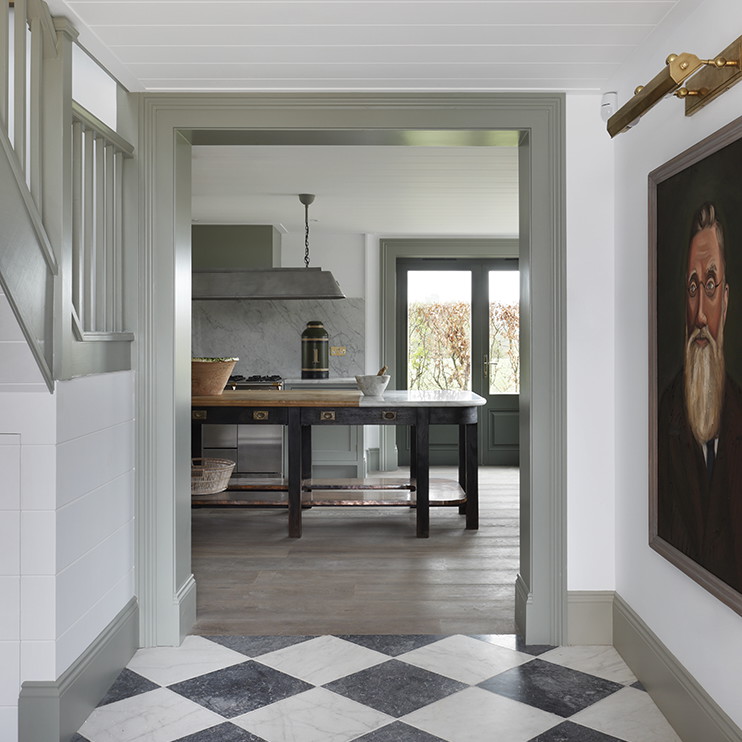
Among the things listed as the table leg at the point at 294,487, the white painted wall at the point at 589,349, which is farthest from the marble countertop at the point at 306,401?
the white painted wall at the point at 589,349

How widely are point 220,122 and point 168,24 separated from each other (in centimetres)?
67

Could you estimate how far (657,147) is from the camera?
8.39 feet

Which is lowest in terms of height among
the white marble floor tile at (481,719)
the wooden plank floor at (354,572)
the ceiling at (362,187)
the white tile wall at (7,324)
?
the white marble floor tile at (481,719)

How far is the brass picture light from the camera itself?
1.81 meters

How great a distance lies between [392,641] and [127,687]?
3.48 feet

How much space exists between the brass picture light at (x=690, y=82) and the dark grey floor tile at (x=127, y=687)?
7.96 feet

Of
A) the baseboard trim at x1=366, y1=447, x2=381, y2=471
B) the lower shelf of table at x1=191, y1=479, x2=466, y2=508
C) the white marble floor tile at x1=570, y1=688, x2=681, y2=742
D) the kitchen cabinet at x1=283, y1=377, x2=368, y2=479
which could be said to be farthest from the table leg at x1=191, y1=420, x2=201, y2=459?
the white marble floor tile at x1=570, y1=688, x2=681, y2=742

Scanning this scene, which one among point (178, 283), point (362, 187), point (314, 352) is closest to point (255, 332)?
point (314, 352)

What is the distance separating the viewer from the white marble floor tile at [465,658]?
2830 mm

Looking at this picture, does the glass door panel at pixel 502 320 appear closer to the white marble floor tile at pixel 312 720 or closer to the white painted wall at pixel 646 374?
the white painted wall at pixel 646 374

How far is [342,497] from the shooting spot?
18.0 feet

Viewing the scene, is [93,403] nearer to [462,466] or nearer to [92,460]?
[92,460]

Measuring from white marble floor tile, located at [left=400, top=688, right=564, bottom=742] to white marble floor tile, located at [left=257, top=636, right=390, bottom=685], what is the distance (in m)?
0.42

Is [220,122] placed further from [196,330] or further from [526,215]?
[196,330]
